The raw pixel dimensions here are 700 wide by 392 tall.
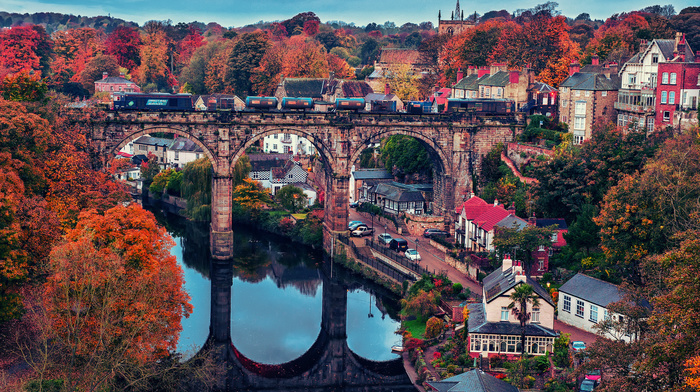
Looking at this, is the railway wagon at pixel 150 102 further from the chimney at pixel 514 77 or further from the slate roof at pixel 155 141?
the slate roof at pixel 155 141

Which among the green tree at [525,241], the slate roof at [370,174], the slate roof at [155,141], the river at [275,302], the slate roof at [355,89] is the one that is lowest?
the river at [275,302]

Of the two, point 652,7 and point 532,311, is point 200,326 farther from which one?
point 652,7

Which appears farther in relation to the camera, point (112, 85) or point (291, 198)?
point (112, 85)

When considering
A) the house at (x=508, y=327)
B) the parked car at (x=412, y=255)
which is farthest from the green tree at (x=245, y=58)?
the house at (x=508, y=327)

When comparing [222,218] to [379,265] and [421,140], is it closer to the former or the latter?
[379,265]

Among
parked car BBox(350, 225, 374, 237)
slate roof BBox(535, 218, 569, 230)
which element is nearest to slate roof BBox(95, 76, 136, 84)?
parked car BBox(350, 225, 374, 237)

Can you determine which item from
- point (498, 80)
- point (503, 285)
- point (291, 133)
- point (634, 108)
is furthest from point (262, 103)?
point (503, 285)

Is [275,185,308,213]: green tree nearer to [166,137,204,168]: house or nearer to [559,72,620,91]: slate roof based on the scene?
[166,137,204,168]: house
